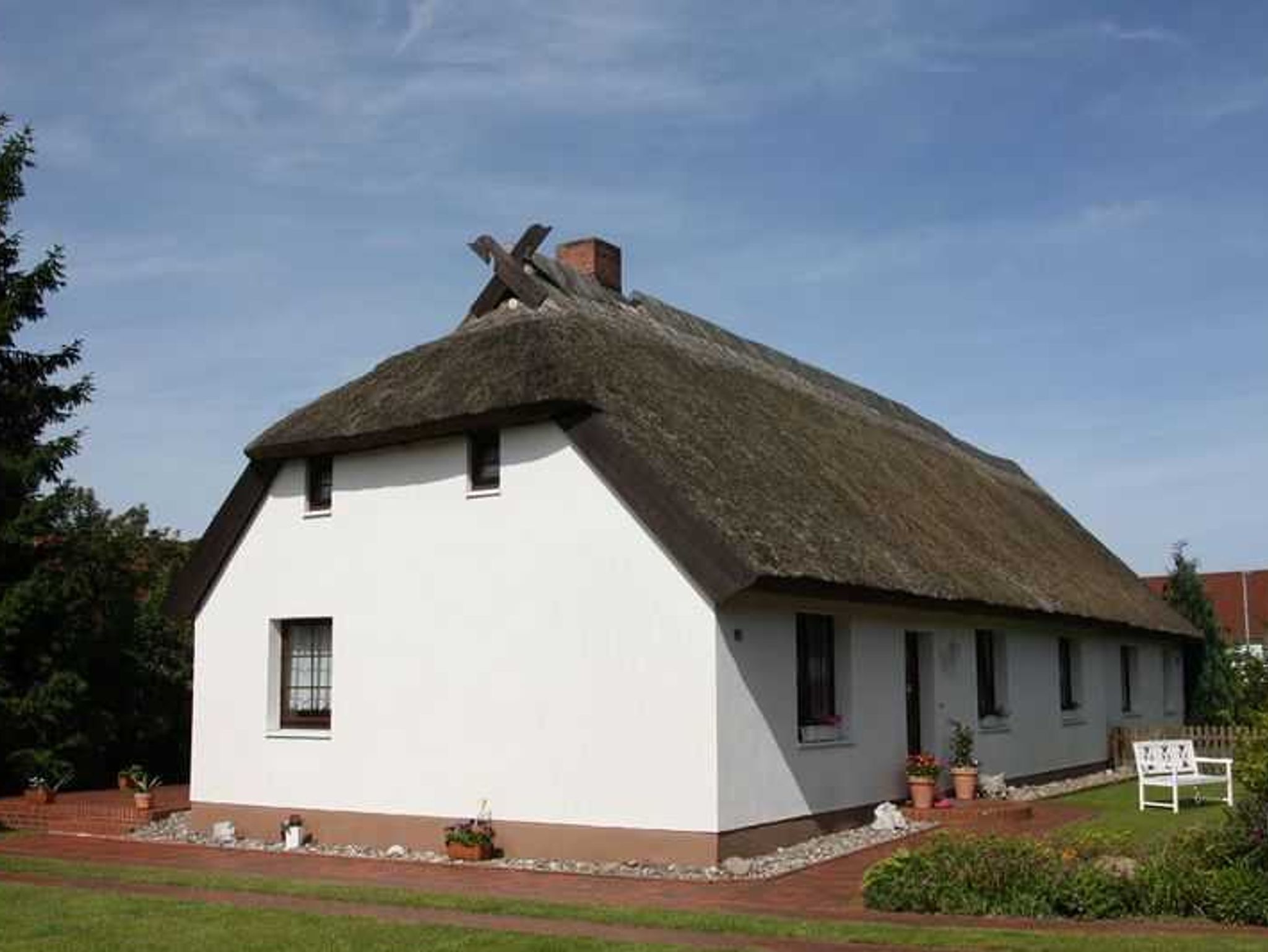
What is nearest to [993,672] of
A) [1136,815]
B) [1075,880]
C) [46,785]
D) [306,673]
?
[1136,815]

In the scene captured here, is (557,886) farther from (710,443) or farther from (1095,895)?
(710,443)

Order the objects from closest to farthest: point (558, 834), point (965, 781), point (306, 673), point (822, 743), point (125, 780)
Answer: point (558, 834) → point (822, 743) → point (306, 673) → point (965, 781) → point (125, 780)

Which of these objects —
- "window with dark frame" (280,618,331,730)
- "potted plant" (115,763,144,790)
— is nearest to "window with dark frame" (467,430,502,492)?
"window with dark frame" (280,618,331,730)

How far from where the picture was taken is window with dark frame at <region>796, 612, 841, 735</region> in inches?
639

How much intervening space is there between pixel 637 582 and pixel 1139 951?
6778 mm

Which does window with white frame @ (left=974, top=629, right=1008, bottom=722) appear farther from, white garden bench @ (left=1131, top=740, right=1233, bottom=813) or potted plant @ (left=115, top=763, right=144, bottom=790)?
potted plant @ (left=115, top=763, right=144, bottom=790)

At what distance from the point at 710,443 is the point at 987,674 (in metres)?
7.96

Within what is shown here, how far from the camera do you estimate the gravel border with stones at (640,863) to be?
1377 cm

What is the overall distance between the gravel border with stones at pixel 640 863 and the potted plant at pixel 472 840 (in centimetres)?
10

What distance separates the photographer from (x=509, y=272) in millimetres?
18562

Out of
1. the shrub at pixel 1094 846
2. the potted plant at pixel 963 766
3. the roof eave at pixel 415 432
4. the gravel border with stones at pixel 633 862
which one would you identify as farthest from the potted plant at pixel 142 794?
the shrub at pixel 1094 846

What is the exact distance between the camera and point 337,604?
56.9ft

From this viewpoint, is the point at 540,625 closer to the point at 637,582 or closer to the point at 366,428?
the point at 637,582

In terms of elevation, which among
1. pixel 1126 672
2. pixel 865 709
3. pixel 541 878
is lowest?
pixel 541 878
